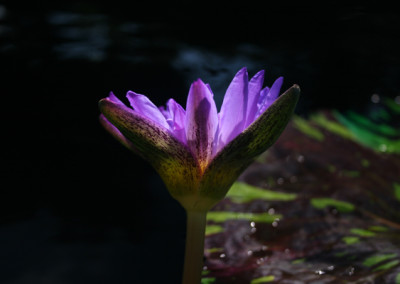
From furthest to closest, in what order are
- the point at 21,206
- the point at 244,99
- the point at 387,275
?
the point at 21,206 < the point at 387,275 < the point at 244,99

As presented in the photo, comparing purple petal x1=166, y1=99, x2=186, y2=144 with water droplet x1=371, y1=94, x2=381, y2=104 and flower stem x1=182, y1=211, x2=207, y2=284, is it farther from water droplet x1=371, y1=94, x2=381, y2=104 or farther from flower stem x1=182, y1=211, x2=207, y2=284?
water droplet x1=371, y1=94, x2=381, y2=104

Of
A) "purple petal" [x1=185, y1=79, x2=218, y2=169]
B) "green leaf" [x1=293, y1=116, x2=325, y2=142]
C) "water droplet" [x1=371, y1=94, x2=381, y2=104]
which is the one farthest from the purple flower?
"water droplet" [x1=371, y1=94, x2=381, y2=104]

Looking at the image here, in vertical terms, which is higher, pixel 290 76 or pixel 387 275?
pixel 290 76

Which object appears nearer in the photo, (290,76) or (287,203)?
(287,203)

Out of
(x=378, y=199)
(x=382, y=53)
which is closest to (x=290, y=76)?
(x=382, y=53)

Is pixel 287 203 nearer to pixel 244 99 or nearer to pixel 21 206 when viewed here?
pixel 244 99

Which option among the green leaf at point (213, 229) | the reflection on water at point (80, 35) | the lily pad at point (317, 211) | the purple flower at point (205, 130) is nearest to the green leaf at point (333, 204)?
the lily pad at point (317, 211)

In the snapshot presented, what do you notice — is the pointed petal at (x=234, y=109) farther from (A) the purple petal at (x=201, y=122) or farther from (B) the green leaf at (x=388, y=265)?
(B) the green leaf at (x=388, y=265)

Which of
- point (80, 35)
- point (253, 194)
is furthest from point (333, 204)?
point (80, 35)
